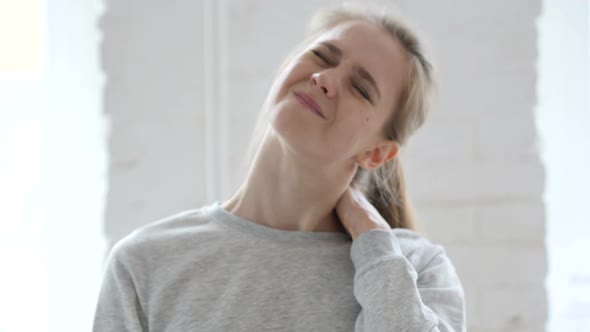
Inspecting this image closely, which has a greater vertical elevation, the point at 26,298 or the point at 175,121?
the point at 175,121

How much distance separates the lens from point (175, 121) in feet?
5.54

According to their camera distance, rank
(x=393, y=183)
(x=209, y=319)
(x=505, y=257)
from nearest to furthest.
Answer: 1. (x=209, y=319)
2. (x=393, y=183)
3. (x=505, y=257)

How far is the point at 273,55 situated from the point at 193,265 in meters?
0.65

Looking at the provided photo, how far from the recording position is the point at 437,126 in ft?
5.41

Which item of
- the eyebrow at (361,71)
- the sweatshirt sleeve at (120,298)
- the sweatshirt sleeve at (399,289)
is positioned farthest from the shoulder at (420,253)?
the sweatshirt sleeve at (120,298)

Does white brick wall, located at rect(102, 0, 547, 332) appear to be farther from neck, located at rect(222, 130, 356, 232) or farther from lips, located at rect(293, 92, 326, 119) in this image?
lips, located at rect(293, 92, 326, 119)

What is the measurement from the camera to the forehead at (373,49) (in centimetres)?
125

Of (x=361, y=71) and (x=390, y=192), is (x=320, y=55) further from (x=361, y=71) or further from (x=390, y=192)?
(x=390, y=192)

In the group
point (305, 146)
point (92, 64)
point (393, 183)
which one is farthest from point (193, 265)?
point (92, 64)

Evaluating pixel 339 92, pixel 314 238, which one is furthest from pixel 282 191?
pixel 339 92

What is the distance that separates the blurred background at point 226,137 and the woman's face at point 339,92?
0.39 metres

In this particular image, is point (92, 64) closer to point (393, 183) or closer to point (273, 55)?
point (273, 55)

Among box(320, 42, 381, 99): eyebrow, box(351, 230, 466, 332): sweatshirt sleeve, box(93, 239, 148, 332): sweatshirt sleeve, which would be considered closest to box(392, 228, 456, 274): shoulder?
box(351, 230, 466, 332): sweatshirt sleeve

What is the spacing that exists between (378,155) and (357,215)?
125 mm
